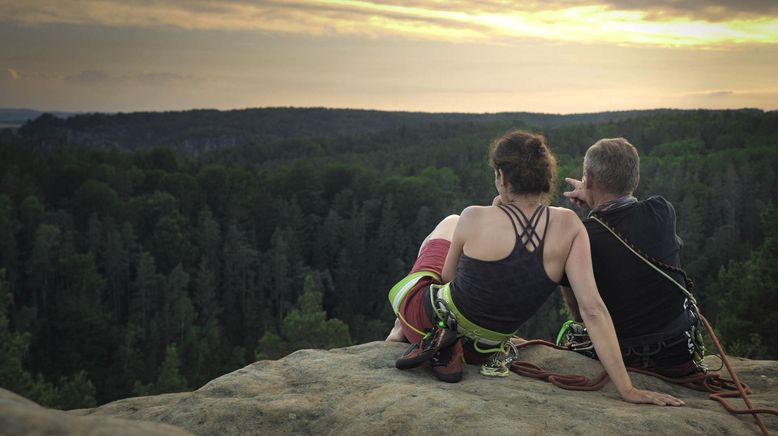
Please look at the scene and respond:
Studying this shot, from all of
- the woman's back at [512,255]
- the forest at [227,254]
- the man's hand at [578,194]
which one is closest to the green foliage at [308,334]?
the forest at [227,254]

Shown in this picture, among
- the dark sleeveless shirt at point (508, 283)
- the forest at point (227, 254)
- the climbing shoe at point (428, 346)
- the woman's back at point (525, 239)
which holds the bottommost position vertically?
the forest at point (227, 254)

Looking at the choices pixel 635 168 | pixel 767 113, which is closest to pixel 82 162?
pixel 635 168

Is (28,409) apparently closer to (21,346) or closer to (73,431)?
(73,431)

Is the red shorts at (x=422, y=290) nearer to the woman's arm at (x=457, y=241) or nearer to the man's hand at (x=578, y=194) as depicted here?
the woman's arm at (x=457, y=241)

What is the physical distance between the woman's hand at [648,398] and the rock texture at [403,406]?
8 centimetres

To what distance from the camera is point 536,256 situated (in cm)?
476

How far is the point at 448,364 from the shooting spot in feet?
16.5

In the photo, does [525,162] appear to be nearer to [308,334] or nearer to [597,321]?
[597,321]

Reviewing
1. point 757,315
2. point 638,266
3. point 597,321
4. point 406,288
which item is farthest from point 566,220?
point 757,315

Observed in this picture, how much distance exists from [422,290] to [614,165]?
1700mm

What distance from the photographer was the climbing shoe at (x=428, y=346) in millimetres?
4992

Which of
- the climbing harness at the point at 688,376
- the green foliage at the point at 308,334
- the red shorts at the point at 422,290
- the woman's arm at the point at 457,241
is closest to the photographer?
the woman's arm at the point at 457,241

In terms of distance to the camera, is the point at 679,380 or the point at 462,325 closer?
the point at 462,325

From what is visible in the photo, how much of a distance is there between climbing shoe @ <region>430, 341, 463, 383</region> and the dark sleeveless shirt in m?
0.27
